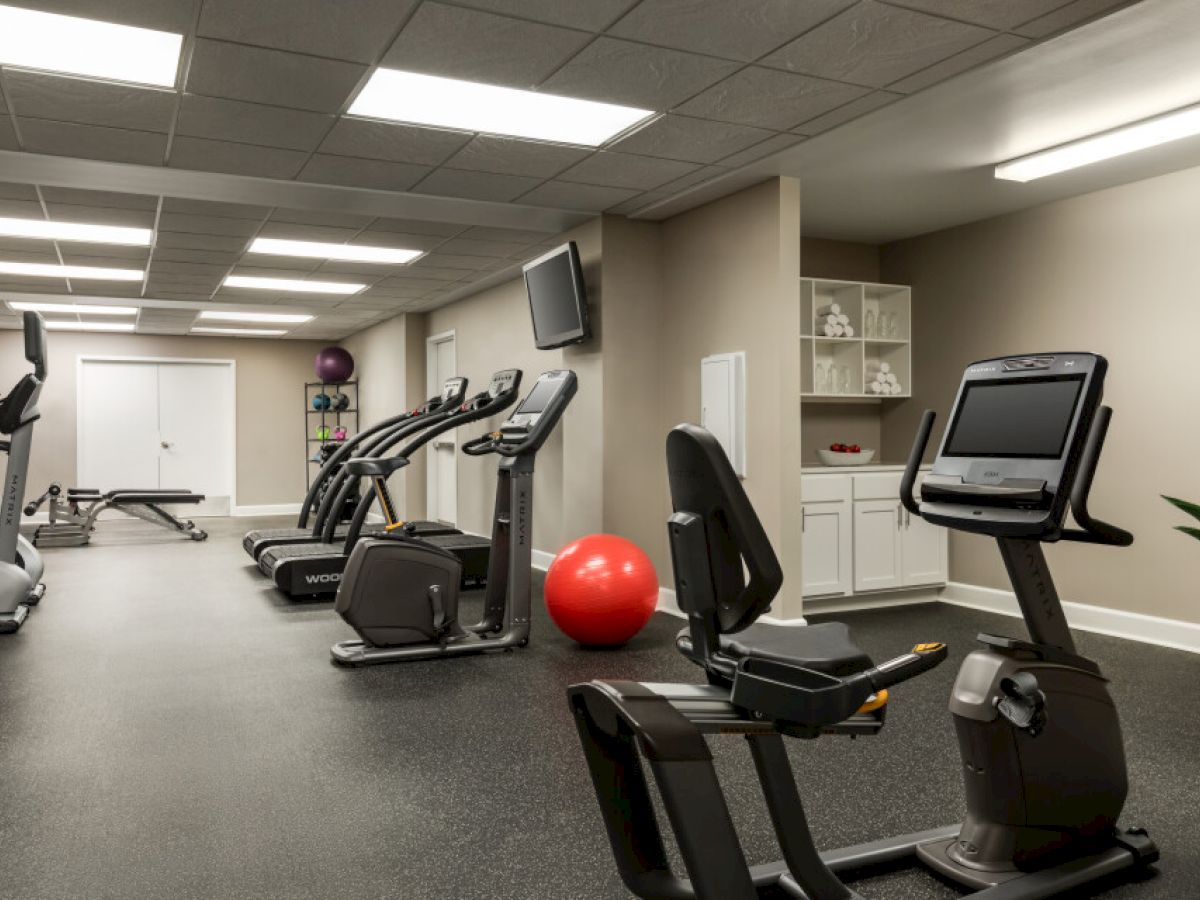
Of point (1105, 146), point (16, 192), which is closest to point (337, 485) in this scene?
point (16, 192)

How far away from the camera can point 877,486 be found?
18.7ft

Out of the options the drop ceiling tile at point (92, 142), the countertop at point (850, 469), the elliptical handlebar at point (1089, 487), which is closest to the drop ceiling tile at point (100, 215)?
the drop ceiling tile at point (92, 142)

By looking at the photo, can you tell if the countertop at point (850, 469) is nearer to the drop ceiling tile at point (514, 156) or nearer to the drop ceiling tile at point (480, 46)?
the drop ceiling tile at point (514, 156)

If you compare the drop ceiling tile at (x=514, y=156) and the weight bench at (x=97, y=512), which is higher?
the drop ceiling tile at (x=514, y=156)

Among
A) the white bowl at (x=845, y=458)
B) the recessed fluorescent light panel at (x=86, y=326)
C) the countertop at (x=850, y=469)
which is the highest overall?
the recessed fluorescent light panel at (x=86, y=326)

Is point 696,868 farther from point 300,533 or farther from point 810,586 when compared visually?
point 300,533

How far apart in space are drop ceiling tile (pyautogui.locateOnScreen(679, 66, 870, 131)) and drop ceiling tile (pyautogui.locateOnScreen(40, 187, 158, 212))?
3.26 metres

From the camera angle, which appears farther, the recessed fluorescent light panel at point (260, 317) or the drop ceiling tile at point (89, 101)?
the recessed fluorescent light panel at point (260, 317)

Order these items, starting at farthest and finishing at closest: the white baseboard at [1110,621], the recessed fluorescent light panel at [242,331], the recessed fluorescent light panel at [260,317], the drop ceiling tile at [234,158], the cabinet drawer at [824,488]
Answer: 1. the recessed fluorescent light panel at [242,331]
2. the recessed fluorescent light panel at [260,317]
3. the cabinet drawer at [824,488]
4. the white baseboard at [1110,621]
5. the drop ceiling tile at [234,158]

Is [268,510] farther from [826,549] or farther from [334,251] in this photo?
[826,549]

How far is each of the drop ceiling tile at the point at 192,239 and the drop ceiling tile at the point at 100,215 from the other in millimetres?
123

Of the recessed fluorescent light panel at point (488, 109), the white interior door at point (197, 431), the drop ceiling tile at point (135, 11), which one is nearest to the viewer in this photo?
the drop ceiling tile at point (135, 11)

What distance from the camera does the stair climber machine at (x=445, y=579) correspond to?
421 centimetres

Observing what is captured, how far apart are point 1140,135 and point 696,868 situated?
4090 millimetres
